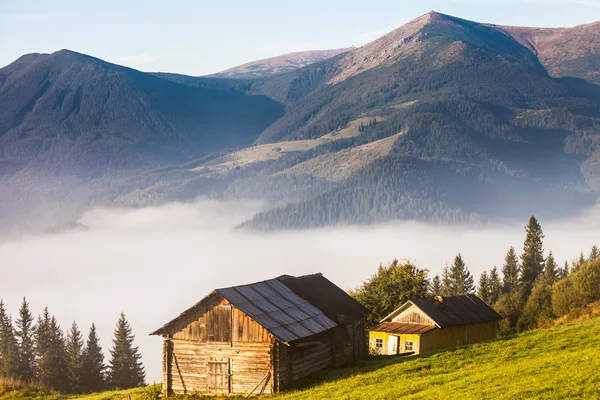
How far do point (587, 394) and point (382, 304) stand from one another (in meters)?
60.8

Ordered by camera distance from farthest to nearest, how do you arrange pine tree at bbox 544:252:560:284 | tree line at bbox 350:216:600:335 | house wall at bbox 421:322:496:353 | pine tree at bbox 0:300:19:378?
pine tree at bbox 544:252:560:284
pine tree at bbox 0:300:19:378
tree line at bbox 350:216:600:335
house wall at bbox 421:322:496:353

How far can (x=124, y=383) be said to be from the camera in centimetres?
11556

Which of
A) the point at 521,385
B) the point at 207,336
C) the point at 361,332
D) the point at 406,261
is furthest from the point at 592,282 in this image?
the point at 521,385

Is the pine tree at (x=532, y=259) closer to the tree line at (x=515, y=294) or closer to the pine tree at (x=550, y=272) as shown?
the pine tree at (x=550, y=272)

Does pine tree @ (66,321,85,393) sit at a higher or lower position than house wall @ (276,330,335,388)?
lower

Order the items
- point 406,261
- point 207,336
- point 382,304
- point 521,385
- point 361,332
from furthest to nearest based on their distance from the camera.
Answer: point 406,261 < point 382,304 < point 361,332 < point 207,336 < point 521,385

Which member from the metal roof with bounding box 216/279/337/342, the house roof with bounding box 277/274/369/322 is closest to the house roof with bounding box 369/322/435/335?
the house roof with bounding box 277/274/369/322

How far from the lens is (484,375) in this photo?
37906 millimetres

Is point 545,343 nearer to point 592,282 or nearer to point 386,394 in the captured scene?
point 386,394

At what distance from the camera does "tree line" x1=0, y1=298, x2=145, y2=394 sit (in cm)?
11556

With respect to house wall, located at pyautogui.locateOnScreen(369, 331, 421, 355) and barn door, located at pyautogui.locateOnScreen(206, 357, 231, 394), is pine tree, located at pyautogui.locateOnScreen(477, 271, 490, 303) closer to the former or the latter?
house wall, located at pyautogui.locateOnScreen(369, 331, 421, 355)

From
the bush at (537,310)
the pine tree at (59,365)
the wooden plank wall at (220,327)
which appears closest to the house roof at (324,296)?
the wooden plank wall at (220,327)

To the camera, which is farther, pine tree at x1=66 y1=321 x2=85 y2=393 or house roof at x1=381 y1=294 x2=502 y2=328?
pine tree at x1=66 y1=321 x2=85 y2=393

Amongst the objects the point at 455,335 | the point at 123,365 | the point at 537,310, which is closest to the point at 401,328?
the point at 455,335
